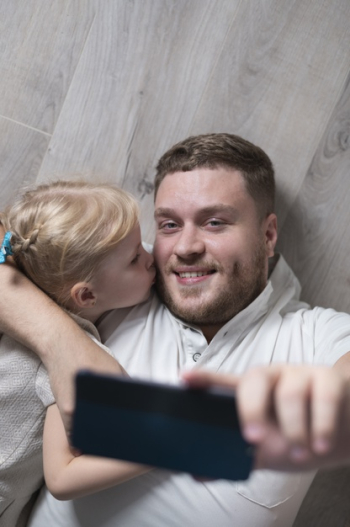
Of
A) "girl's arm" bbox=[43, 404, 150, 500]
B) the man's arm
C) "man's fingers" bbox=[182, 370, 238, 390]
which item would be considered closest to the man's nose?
the man's arm

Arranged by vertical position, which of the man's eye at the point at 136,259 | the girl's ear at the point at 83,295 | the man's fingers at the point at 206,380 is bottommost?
the girl's ear at the point at 83,295

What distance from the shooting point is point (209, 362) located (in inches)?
47.9

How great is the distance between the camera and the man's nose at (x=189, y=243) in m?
1.23

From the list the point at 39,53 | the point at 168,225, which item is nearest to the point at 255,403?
the point at 168,225

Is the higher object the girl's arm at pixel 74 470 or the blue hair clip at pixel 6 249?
the blue hair clip at pixel 6 249

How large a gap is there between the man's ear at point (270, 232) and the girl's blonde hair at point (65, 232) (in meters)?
0.37

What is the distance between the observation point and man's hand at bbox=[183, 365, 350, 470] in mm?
424

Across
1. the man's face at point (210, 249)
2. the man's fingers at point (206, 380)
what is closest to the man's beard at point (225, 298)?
the man's face at point (210, 249)

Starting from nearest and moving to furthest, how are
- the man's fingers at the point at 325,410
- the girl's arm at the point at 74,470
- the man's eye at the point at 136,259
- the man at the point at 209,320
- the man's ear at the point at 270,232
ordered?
the man's fingers at the point at 325,410, the girl's arm at the point at 74,470, the man at the point at 209,320, the man's eye at the point at 136,259, the man's ear at the point at 270,232

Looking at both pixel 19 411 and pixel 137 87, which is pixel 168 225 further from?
pixel 19 411

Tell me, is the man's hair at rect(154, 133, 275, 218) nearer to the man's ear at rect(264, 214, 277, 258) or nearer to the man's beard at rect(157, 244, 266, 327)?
the man's ear at rect(264, 214, 277, 258)

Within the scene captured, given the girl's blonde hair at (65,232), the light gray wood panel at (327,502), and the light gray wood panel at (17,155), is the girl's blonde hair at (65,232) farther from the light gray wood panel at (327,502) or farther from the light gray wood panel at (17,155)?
the light gray wood panel at (327,502)

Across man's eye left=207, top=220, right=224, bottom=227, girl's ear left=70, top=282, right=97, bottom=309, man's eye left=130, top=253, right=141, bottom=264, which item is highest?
man's eye left=207, top=220, right=224, bottom=227

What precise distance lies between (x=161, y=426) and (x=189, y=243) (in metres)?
0.80
